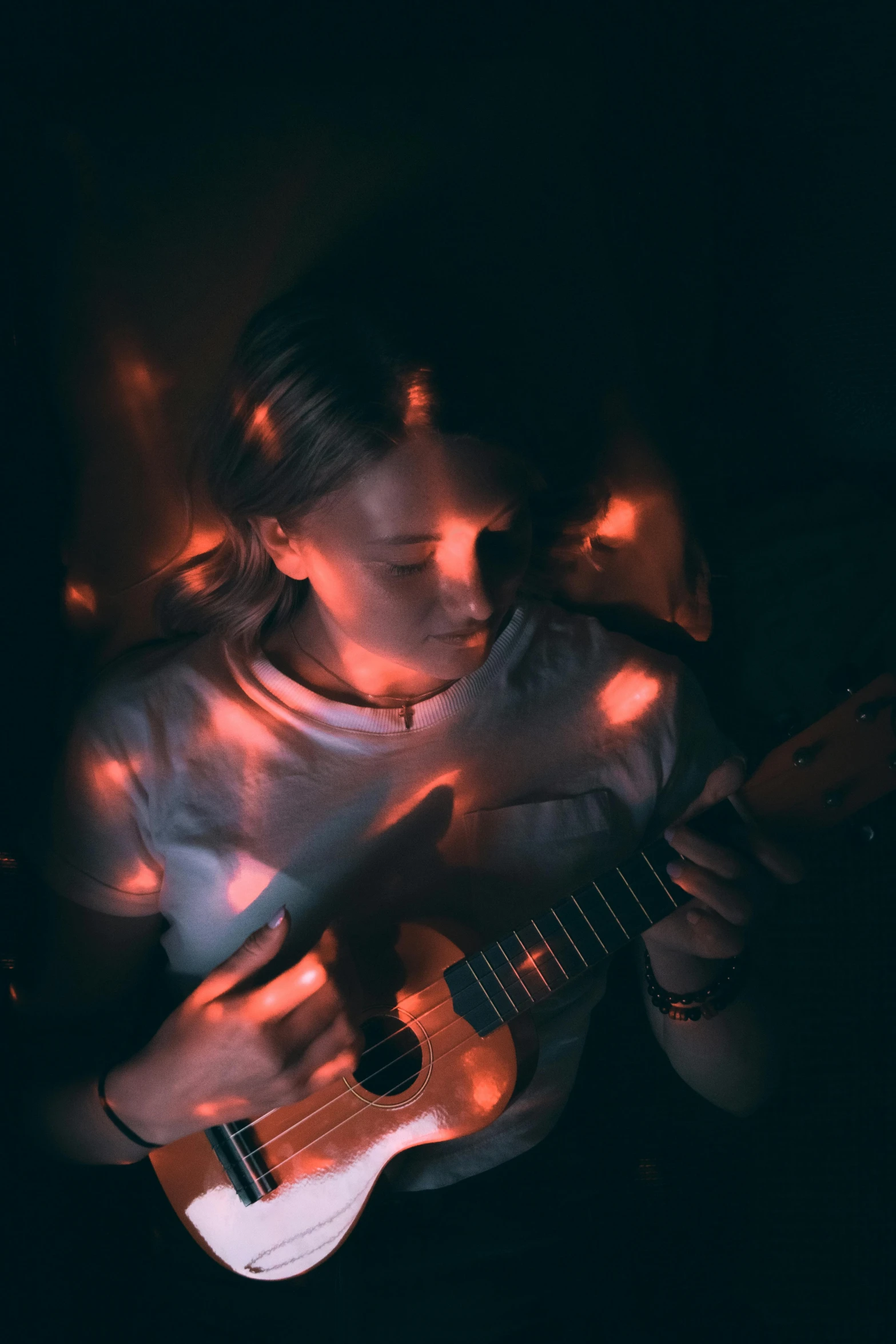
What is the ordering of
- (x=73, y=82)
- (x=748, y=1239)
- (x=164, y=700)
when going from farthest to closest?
(x=748, y=1239), (x=164, y=700), (x=73, y=82)

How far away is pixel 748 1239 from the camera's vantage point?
30.8 inches

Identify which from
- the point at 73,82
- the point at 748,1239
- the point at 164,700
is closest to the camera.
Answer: the point at 73,82

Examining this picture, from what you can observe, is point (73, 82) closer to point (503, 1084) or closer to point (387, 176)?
point (387, 176)

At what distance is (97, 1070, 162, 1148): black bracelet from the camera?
0.61m

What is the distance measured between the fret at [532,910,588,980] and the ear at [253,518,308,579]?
35 centimetres

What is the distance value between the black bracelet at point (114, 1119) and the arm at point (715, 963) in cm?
47

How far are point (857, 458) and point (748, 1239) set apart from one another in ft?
2.64

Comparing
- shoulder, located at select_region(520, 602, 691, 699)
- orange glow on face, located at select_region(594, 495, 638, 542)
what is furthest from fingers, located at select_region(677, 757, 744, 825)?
orange glow on face, located at select_region(594, 495, 638, 542)

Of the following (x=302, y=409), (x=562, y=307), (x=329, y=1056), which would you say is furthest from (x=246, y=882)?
(x=562, y=307)

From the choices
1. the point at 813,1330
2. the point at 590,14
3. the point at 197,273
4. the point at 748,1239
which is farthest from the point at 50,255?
the point at 813,1330

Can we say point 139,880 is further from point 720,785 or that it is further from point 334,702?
point 720,785

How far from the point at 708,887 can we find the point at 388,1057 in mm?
309

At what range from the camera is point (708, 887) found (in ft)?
2.02

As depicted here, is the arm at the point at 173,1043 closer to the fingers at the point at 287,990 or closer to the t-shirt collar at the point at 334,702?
the fingers at the point at 287,990
